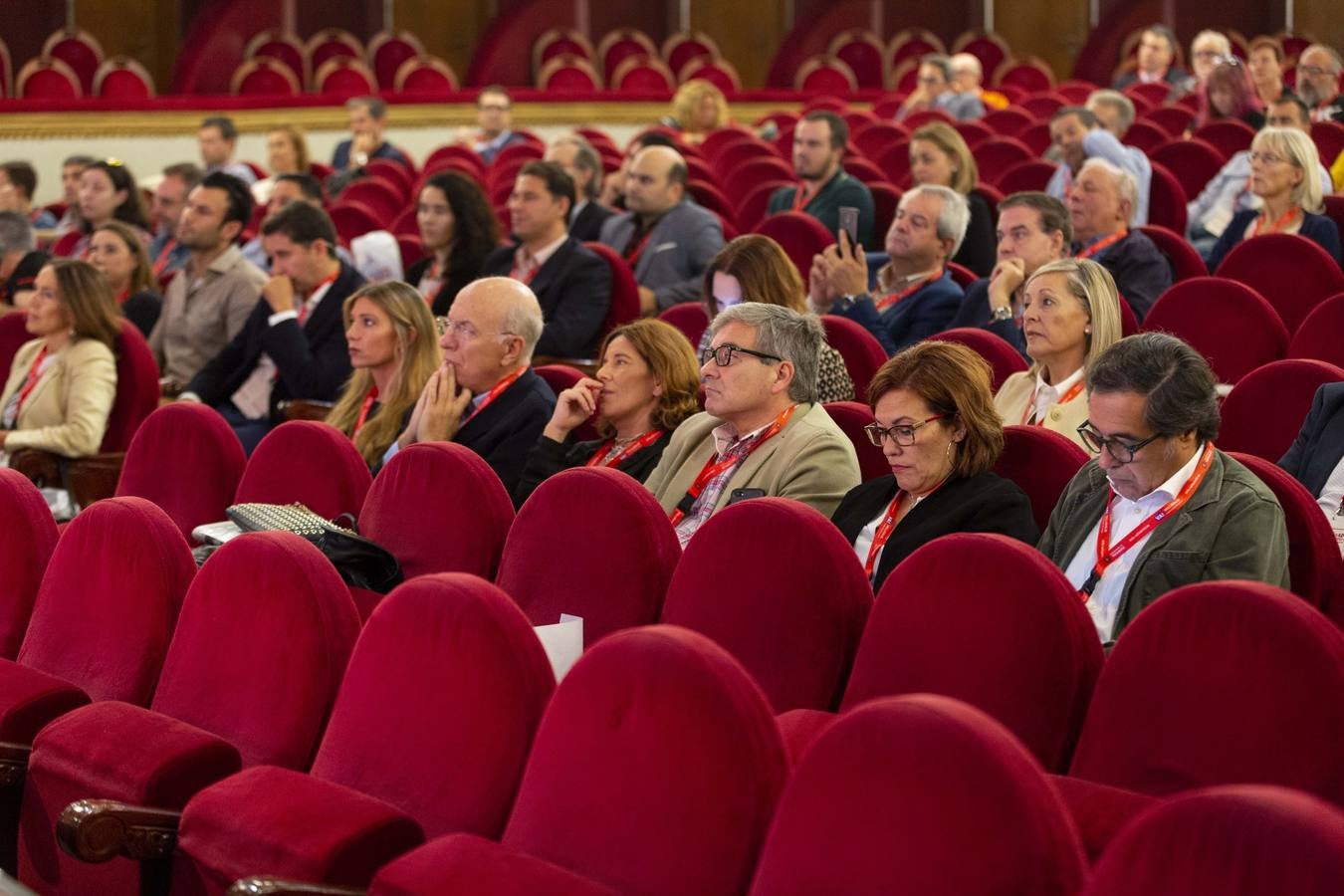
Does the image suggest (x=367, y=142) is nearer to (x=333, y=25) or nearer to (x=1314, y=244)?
(x=333, y=25)

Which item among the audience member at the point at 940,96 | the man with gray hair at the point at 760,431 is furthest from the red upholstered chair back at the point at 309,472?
the audience member at the point at 940,96

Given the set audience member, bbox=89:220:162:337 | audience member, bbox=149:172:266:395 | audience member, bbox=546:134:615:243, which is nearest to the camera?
audience member, bbox=149:172:266:395

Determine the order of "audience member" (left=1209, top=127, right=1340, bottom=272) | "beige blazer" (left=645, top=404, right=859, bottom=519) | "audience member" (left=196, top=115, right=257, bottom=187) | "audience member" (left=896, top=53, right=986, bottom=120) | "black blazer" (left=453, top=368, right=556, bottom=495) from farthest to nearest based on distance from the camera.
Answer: "audience member" (left=896, top=53, right=986, bottom=120) < "audience member" (left=196, top=115, right=257, bottom=187) < "audience member" (left=1209, top=127, right=1340, bottom=272) < "black blazer" (left=453, top=368, right=556, bottom=495) < "beige blazer" (left=645, top=404, right=859, bottom=519)

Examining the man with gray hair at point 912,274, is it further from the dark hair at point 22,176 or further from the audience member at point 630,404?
the dark hair at point 22,176

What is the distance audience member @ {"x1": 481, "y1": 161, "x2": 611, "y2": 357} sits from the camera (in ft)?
14.0

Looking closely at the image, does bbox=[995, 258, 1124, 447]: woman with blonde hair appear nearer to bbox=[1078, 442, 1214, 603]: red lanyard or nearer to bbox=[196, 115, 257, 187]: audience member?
bbox=[1078, 442, 1214, 603]: red lanyard

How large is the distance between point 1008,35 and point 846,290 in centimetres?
836

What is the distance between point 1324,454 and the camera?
2.40 metres

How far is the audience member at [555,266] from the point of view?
168 inches

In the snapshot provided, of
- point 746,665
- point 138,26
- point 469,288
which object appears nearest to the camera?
point 746,665

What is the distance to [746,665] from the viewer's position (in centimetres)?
200

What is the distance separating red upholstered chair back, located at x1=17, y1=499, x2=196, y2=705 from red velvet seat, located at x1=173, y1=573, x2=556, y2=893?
407 mm

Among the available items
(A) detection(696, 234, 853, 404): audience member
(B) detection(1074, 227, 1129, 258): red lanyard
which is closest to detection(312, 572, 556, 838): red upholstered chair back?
(A) detection(696, 234, 853, 404): audience member

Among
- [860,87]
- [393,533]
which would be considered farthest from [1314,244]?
[860,87]
